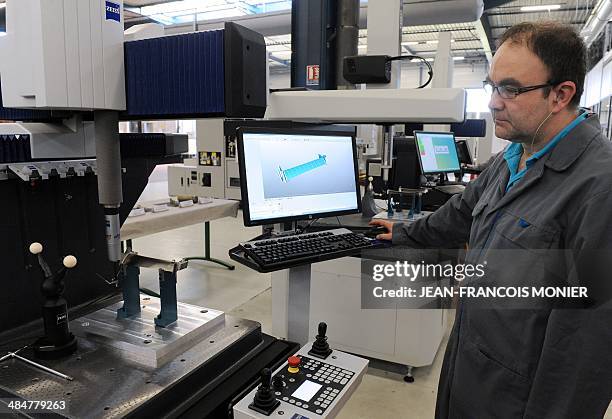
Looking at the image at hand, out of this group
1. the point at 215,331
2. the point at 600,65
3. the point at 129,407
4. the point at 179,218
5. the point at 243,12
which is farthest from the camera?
the point at 600,65

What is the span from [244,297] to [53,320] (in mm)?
2524

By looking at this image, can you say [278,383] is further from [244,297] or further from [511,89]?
[244,297]

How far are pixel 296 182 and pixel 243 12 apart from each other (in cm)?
499

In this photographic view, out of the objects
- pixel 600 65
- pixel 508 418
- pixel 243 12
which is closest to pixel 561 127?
pixel 508 418

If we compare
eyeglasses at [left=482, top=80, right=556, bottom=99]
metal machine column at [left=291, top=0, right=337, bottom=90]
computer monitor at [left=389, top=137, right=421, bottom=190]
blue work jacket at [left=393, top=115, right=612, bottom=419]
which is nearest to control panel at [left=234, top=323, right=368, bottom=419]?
blue work jacket at [left=393, top=115, right=612, bottom=419]

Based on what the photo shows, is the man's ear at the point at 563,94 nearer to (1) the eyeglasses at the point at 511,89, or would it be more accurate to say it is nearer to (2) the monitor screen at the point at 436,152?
(1) the eyeglasses at the point at 511,89

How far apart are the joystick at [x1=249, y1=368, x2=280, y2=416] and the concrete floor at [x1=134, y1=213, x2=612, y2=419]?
726mm

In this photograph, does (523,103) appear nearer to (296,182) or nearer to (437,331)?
(296,182)

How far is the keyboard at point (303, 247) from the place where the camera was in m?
1.18

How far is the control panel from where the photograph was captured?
854 millimetres

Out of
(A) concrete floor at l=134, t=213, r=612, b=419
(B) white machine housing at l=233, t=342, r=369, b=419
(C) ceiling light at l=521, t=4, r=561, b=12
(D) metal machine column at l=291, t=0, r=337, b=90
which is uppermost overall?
(C) ceiling light at l=521, t=4, r=561, b=12

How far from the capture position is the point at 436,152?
2896 mm

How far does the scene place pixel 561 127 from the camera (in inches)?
41.6

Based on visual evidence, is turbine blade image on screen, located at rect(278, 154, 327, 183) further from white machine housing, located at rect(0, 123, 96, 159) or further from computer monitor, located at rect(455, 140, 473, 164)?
computer monitor, located at rect(455, 140, 473, 164)
